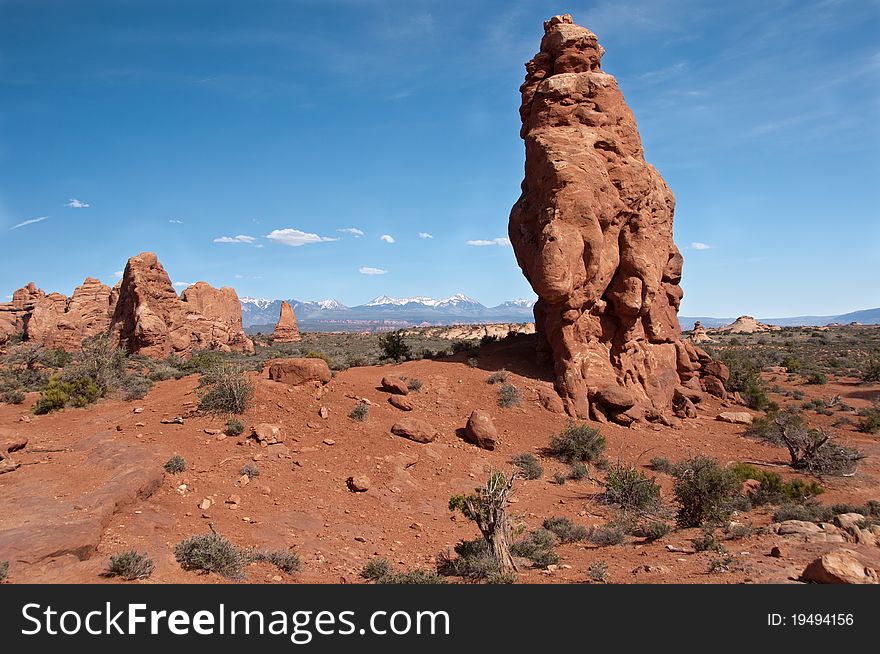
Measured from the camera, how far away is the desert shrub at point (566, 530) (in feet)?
29.9

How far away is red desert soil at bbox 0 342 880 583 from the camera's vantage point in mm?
6914

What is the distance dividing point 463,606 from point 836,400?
2113 cm

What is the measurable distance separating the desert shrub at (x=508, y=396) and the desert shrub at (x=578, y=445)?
2.00m

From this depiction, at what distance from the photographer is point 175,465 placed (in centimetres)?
984

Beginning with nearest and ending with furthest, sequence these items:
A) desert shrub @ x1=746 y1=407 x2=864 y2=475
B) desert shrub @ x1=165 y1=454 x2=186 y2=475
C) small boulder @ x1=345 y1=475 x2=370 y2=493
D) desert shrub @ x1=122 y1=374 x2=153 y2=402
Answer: desert shrub @ x1=165 y1=454 x2=186 y2=475 < small boulder @ x1=345 y1=475 x2=370 y2=493 < desert shrub @ x1=746 y1=407 x2=864 y2=475 < desert shrub @ x1=122 y1=374 x2=153 y2=402

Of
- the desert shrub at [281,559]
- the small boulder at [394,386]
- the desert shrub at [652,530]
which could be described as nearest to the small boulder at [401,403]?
the small boulder at [394,386]

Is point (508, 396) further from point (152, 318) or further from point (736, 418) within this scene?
point (152, 318)

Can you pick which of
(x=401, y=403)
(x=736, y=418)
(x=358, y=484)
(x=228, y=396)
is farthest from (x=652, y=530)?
(x=736, y=418)

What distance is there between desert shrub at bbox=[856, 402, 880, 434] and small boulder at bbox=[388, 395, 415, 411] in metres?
15.7

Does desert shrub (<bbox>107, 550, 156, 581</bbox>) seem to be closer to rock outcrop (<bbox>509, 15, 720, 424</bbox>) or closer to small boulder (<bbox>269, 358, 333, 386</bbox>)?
small boulder (<bbox>269, 358, 333, 386</bbox>)

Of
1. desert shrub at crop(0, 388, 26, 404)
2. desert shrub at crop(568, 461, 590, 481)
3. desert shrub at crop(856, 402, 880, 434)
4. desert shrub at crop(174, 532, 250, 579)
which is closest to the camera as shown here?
desert shrub at crop(174, 532, 250, 579)

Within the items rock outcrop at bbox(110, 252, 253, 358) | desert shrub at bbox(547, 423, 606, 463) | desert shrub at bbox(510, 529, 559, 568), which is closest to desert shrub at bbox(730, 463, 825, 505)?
desert shrub at bbox(547, 423, 606, 463)

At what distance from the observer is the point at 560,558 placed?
26.4 feet

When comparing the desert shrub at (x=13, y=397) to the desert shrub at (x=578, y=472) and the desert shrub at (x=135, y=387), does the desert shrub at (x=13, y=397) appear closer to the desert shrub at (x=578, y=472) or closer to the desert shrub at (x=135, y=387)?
the desert shrub at (x=135, y=387)
